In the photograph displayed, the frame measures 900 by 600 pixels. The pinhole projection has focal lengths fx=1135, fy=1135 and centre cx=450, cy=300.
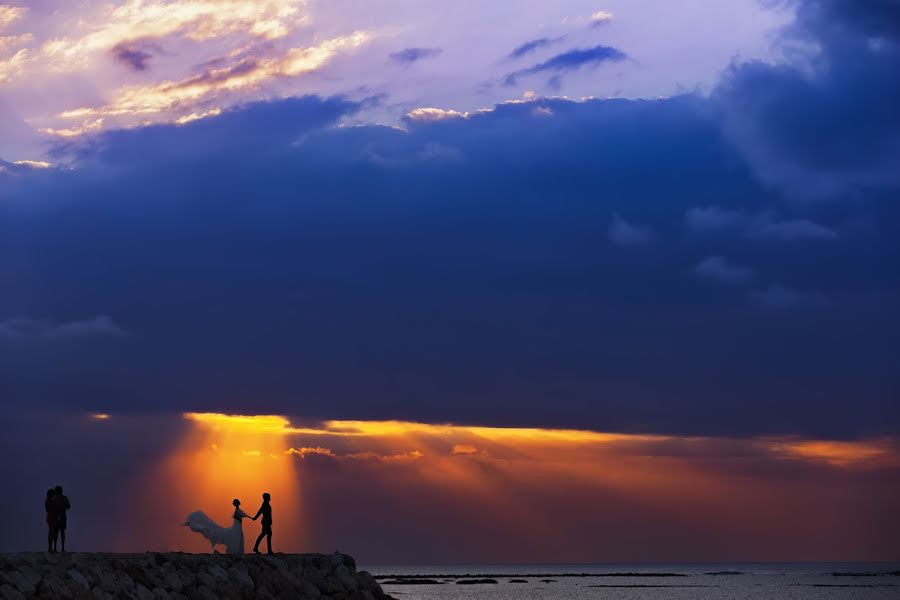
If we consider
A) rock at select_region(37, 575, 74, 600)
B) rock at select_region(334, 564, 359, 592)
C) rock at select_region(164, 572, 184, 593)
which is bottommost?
rock at select_region(334, 564, 359, 592)

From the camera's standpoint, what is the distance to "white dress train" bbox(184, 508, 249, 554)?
32.9m

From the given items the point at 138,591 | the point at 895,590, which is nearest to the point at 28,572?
the point at 138,591

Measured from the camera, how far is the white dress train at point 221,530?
32906 millimetres

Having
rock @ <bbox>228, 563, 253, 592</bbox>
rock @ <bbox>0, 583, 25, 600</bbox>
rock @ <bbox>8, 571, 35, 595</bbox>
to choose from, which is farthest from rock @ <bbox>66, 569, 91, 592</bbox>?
rock @ <bbox>228, 563, 253, 592</bbox>

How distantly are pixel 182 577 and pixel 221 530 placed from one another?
3128 mm

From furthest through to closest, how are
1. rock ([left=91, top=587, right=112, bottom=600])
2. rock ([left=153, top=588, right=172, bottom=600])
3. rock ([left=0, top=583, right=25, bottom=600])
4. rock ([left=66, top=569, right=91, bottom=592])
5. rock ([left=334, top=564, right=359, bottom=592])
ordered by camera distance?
rock ([left=334, top=564, right=359, bottom=592]) < rock ([left=153, top=588, right=172, bottom=600]) < rock ([left=91, top=587, right=112, bottom=600]) < rock ([left=66, top=569, right=91, bottom=592]) < rock ([left=0, top=583, right=25, bottom=600])

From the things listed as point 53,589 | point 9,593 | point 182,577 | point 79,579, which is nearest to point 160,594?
point 182,577

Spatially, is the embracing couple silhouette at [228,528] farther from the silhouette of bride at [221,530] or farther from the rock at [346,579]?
the rock at [346,579]

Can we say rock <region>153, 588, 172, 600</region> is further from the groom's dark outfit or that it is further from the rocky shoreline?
the groom's dark outfit

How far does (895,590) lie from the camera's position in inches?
4481

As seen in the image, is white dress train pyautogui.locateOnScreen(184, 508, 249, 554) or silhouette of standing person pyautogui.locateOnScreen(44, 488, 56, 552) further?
white dress train pyautogui.locateOnScreen(184, 508, 249, 554)

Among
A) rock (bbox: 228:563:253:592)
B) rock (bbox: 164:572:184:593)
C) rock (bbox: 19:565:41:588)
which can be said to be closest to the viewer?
rock (bbox: 19:565:41:588)

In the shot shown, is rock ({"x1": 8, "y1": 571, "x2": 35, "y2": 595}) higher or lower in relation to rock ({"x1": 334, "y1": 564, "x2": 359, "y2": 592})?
higher

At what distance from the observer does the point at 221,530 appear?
33.4 m
